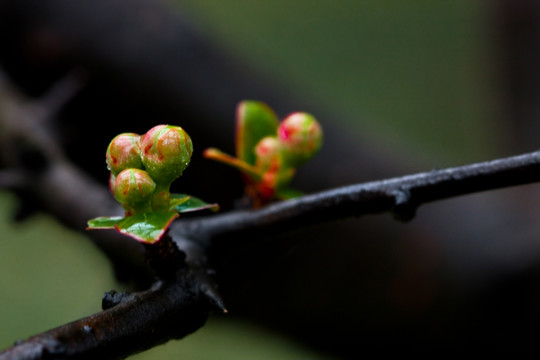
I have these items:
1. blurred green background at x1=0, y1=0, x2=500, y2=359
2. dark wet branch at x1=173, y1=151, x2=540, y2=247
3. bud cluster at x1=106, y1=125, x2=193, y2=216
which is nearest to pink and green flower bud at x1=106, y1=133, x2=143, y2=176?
bud cluster at x1=106, y1=125, x2=193, y2=216

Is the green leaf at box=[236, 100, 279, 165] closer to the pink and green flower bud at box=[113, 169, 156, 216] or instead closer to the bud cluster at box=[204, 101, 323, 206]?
the bud cluster at box=[204, 101, 323, 206]

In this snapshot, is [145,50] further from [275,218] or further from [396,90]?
[396,90]

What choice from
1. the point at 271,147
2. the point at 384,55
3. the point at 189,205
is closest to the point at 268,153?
the point at 271,147

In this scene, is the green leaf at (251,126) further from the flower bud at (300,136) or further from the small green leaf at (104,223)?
the small green leaf at (104,223)

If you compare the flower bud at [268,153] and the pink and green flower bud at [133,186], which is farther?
the flower bud at [268,153]

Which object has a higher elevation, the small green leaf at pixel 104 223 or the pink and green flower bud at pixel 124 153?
the pink and green flower bud at pixel 124 153

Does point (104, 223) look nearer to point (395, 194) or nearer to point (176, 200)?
point (176, 200)

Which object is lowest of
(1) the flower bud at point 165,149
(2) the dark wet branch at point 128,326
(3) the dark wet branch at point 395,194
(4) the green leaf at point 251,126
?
(2) the dark wet branch at point 128,326

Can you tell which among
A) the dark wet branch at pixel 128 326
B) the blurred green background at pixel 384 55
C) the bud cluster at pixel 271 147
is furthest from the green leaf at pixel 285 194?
the blurred green background at pixel 384 55

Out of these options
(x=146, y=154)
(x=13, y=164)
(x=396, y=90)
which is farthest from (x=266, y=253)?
(x=396, y=90)
